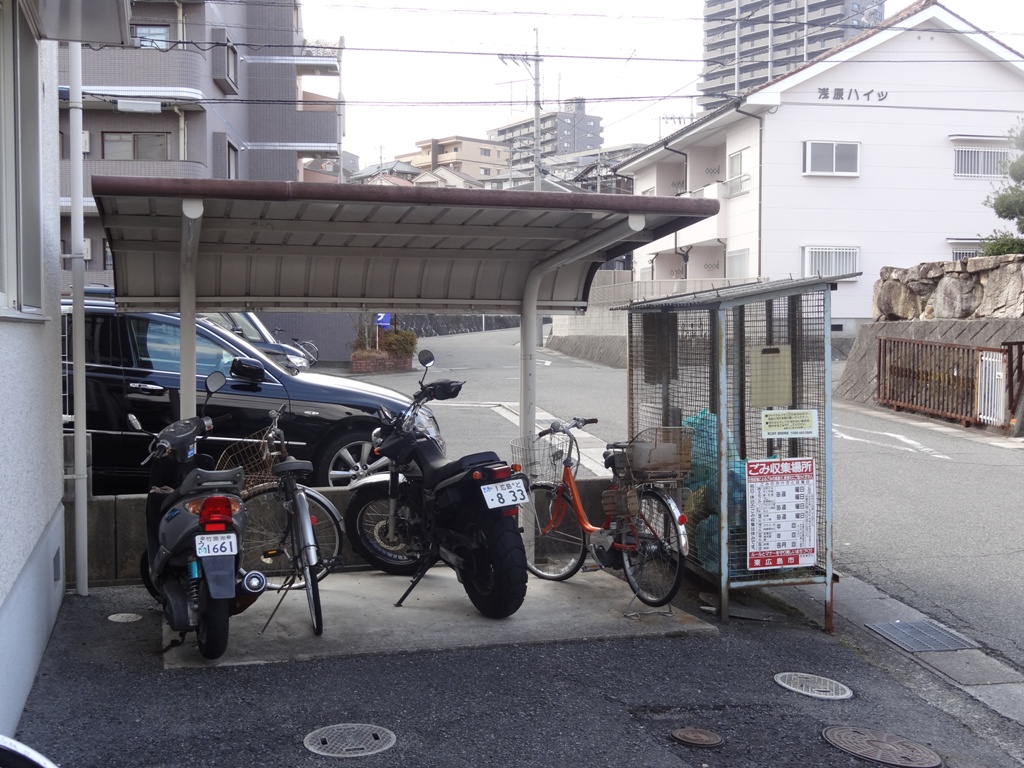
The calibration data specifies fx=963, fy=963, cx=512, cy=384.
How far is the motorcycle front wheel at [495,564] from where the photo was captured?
5.33m

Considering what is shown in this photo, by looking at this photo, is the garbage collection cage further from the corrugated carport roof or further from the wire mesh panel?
the corrugated carport roof

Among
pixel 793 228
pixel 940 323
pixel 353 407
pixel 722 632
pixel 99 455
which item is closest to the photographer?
pixel 722 632

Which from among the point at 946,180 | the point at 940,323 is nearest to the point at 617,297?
the point at 946,180

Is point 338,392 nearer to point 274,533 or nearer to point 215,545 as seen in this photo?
point 274,533

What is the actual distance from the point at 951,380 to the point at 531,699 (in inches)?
530

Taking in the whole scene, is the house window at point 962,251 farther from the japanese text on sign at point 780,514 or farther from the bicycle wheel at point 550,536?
the japanese text on sign at point 780,514

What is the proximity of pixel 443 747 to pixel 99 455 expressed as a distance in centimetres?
504

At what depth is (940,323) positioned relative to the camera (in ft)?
58.0

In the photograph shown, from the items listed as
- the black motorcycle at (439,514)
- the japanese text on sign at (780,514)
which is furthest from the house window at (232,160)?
the japanese text on sign at (780,514)

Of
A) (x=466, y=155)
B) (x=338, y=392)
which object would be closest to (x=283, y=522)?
(x=338, y=392)

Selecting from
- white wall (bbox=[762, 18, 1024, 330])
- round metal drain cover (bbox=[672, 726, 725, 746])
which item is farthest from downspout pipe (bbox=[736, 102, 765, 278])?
round metal drain cover (bbox=[672, 726, 725, 746])

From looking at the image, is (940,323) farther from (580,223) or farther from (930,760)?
(930,760)

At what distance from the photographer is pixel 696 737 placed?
4016mm

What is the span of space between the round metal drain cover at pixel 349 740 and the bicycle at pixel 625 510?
2243 mm
